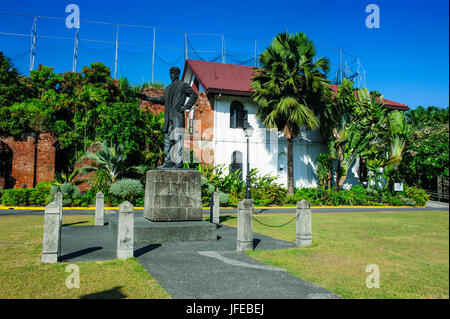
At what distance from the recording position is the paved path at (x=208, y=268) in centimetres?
428

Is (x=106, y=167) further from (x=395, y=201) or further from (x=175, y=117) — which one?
(x=395, y=201)

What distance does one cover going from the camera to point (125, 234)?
20.5 ft

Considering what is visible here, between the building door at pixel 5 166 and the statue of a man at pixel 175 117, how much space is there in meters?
16.2

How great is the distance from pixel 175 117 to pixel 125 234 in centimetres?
446

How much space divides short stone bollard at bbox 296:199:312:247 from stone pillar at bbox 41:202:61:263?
4924mm

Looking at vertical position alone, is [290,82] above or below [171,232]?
above

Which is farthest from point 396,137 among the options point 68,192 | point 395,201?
point 68,192

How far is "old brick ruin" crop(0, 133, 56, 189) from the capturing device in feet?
67.2

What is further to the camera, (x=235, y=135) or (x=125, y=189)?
(x=235, y=135)

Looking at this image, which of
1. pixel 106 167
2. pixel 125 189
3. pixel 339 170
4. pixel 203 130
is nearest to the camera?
pixel 125 189

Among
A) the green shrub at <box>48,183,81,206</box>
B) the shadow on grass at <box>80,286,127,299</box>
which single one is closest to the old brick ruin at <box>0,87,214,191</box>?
the green shrub at <box>48,183,81,206</box>

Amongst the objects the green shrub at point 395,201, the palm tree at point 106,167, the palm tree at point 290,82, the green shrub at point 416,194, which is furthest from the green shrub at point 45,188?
the green shrub at point 416,194

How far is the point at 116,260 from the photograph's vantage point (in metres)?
6.09

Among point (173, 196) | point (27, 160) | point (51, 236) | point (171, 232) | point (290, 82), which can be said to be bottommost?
point (171, 232)
